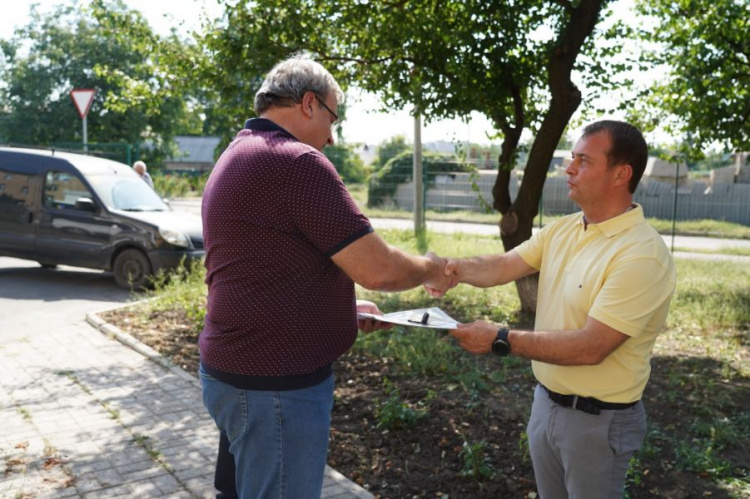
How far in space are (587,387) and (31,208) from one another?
11194mm

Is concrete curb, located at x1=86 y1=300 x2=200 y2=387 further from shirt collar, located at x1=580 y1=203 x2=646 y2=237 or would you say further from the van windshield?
shirt collar, located at x1=580 y1=203 x2=646 y2=237

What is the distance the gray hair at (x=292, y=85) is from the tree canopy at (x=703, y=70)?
703 cm

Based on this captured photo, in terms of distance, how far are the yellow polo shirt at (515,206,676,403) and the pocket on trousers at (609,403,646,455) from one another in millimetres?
63

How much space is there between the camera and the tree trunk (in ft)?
24.8

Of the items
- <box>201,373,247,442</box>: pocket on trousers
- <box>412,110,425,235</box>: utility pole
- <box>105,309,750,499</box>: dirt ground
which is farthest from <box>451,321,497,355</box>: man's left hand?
<box>412,110,425,235</box>: utility pole

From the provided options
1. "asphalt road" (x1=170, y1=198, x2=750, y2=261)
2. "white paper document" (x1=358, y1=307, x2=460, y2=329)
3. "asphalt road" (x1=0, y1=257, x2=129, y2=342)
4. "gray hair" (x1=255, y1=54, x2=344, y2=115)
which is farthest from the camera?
"asphalt road" (x1=170, y1=198, x2=750, y2=261)

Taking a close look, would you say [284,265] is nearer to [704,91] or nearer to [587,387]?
[587,387]

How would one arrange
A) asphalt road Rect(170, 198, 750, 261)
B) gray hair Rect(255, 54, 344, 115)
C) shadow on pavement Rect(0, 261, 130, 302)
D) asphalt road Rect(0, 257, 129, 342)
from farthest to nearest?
asphalt road Rect(170, 198, 750, 261) < shadow on pavement Rect(0, 261, 130, 302) < asphalt road Rect(0, 257, 129, 342) < gray hair Rect(255, 54, 344, 115)

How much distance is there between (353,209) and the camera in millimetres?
2578

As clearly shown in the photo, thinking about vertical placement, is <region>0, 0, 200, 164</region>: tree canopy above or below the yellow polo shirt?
above

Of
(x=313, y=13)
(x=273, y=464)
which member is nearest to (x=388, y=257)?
(x=273, y=464)

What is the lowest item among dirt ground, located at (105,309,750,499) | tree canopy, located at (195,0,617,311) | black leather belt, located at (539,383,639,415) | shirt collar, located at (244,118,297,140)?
dirt ground, located at (105,309,750,499)

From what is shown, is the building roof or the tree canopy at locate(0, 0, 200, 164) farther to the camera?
the building roof

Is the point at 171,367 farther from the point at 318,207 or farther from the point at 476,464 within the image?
the point at 318,207
